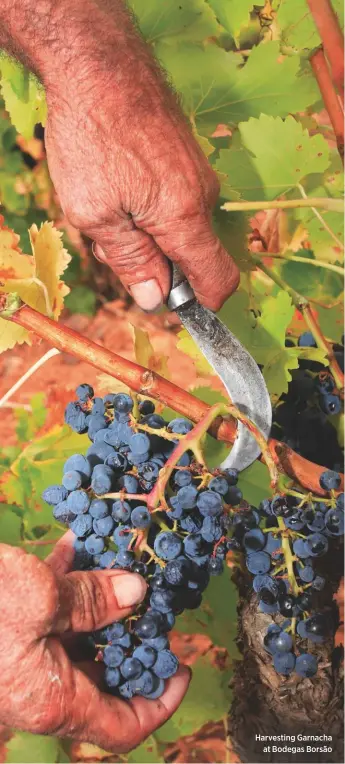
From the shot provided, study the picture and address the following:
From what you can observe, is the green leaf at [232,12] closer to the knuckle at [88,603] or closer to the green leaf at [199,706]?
the knuckle at [88,603]

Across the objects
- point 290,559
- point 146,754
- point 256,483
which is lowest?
point 146,754

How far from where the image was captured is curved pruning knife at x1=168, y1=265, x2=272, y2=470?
2.16 ft

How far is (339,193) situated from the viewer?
90 centimetres

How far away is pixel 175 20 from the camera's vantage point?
76 centimetres

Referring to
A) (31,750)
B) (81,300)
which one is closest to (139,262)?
(81,300)

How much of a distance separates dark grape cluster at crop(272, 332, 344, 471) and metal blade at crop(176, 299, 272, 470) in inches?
5.0

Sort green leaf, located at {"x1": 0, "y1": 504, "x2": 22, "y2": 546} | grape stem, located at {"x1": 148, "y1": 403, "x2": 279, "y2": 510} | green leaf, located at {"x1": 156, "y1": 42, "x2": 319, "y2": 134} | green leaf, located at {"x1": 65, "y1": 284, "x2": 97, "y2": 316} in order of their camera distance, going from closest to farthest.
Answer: grape stem, located at {"x1": 148, "y1": 403, "x2": 279, "y2": 510}
green leaf, located at {"x1": 156, "y1": 42, "x2": 319, "y2": 134}
green leaf, located at {"x1": 0, "y1": 504, "x2": 22, "y2": 546}
green leaf, located at {"x1": 65, "y1": 284, "x2": 97, "y2": 316}

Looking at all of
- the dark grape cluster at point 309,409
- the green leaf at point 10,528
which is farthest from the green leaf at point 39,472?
the dark grape cluster at point 309,409

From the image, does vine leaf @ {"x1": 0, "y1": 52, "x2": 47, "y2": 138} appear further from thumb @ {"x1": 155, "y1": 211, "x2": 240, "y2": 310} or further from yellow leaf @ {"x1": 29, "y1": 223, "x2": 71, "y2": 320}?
thumb @ {"x1": 155, "y1": 211, "x2": 240, "y2": 310}

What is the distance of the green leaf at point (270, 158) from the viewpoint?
742 millimetres

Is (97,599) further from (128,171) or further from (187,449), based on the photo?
(128,171)

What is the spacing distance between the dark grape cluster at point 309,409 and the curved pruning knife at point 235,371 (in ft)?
0.42

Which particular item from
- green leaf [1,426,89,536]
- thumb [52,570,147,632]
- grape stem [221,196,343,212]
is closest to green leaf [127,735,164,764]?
green leaf [1,426,89,536]

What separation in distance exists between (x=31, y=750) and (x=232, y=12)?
880mm
